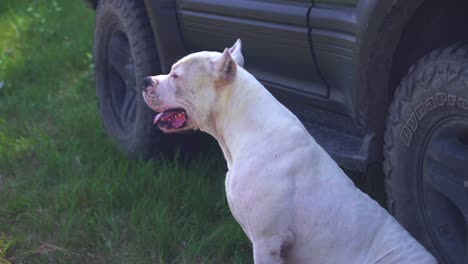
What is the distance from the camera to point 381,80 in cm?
331

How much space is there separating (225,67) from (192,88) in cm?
22

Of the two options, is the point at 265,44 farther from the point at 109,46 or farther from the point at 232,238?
the point at 109,46

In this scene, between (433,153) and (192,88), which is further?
(192,88)

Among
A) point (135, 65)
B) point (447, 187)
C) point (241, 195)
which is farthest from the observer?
point (135, 65)

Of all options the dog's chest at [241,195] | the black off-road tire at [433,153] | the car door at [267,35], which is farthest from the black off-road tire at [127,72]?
the black off-road tire at [433,153]

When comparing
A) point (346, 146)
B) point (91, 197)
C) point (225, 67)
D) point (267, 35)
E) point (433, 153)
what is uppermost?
point (225, 67)

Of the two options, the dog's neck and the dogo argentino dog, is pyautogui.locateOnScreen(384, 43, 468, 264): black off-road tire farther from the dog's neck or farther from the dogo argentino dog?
the dog's neck

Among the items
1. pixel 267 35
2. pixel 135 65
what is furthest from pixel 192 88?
pixel 135 65

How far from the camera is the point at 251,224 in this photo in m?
3.06

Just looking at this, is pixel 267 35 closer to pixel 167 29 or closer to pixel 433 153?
pixel 167 29

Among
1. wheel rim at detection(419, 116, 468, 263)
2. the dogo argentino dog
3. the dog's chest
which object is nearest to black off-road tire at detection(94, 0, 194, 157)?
the dogo argentino dog

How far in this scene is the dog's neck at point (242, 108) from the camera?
3170mm

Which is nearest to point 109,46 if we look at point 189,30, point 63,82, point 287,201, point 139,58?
point 139,58

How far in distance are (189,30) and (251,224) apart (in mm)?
1696
